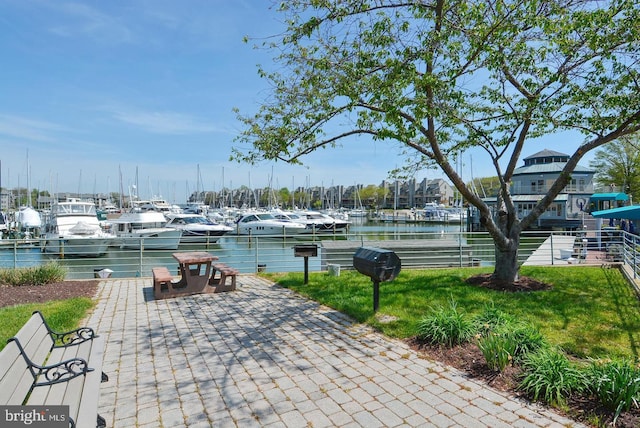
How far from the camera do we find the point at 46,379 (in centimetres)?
326

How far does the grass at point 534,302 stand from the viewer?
17.8 ft

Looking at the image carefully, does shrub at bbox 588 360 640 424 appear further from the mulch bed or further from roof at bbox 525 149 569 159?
roof at bbox 525 149 569 159

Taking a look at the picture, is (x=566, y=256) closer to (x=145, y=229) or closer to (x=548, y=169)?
(x=145, y=229)

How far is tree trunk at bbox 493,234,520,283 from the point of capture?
8766 mm

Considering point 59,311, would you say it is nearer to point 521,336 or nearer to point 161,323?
point 161,323

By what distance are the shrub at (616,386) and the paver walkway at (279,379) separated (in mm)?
476

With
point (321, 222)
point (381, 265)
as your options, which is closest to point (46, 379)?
point (381, 265)

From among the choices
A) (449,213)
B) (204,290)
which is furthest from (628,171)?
(204,290)

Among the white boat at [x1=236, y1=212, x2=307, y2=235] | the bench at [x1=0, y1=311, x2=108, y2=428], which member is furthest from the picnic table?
the white boat at [x1=236, y1=212, x2=307, y2=235]

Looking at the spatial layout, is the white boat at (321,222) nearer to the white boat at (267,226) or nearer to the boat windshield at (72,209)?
the white boat at (267,226)

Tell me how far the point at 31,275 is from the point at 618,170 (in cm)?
5675

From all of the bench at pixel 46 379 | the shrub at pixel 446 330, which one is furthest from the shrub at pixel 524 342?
the bench at pixel 46 379

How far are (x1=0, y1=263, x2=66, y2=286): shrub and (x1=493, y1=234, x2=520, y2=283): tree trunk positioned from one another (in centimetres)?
1076

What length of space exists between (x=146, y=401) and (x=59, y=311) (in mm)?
4220
